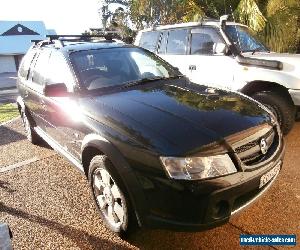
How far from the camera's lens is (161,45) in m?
7.12

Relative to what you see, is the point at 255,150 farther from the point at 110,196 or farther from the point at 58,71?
the point at 58,71

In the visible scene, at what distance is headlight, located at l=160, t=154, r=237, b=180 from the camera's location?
2.54 meters

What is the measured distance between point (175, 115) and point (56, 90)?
1.41 meters

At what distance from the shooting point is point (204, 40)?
6.23 metres

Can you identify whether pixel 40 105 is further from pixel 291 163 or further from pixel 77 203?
pixel 291 163

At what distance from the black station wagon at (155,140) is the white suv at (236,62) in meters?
1.30

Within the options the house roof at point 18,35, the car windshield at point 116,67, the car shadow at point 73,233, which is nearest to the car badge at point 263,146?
the car shadow at point 73,233

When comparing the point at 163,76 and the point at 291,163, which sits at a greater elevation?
the point at 163,76

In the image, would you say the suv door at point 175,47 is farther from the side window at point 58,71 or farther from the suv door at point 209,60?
the side window at point 58,71

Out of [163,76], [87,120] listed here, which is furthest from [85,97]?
[163,76]

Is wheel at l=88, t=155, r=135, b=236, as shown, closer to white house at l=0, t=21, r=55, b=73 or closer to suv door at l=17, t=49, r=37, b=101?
suv door at l=17, t=49, r=37, b=101

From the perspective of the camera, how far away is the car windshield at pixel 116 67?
12.8 ft

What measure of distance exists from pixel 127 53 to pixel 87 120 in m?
1.55

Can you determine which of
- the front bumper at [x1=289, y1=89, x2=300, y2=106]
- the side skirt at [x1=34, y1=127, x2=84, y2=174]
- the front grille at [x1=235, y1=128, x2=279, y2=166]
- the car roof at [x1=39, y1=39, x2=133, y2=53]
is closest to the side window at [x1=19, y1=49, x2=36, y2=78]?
the car roof at [x1=39, y1=39, x2=133, y2=53]
